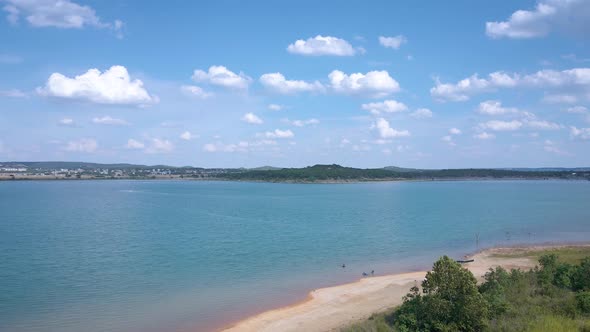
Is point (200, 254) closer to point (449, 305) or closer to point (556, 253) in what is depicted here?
point (449, 305)

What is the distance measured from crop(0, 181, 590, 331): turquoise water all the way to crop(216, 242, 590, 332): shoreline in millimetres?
1219

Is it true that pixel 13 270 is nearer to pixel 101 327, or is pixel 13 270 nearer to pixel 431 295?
pixel 101 327

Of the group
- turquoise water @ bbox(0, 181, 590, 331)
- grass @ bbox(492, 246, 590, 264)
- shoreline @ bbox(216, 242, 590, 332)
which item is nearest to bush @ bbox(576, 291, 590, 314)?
shoreline @ bbox(216, 242, 590, 332)

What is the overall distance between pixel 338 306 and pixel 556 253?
75.8 feet

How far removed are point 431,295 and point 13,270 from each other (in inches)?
1156

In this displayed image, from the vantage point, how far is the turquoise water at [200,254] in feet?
78.1

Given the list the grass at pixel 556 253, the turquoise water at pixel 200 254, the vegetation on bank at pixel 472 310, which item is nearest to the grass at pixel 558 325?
the vegetation on bank at pixel 472 310

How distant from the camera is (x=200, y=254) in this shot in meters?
38.2

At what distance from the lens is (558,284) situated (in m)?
20.9

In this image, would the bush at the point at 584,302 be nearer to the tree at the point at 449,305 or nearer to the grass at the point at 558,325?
the grass at the point at 558,325

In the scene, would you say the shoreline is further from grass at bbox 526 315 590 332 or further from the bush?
the bush

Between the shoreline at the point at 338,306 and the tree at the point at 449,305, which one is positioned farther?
the shoreline at the point at 338,306

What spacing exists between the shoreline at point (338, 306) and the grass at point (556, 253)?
4.49 meters

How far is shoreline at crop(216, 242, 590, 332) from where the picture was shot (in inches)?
839
